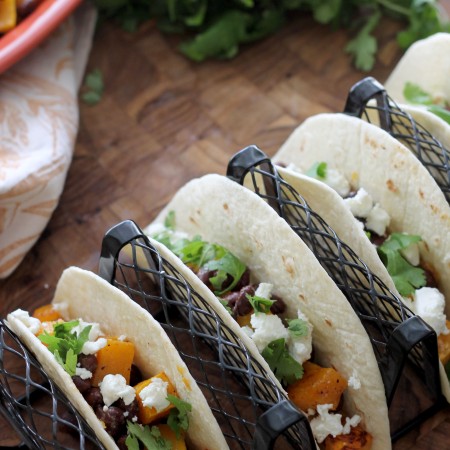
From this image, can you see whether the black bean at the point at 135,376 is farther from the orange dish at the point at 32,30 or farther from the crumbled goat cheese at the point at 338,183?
the orange dish at the point at 32,30

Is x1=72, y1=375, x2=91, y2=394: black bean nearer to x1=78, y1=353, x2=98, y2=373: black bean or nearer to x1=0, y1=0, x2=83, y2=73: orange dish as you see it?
x1=78, y1=353, x2=98, y2=373: black bean

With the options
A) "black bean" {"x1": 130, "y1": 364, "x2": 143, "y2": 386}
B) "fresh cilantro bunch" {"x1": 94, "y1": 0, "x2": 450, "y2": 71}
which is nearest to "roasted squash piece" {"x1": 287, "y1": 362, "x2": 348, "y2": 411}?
"black bean" {"x1": 130, "y1": 364, "x2": 143, "y2": 386}

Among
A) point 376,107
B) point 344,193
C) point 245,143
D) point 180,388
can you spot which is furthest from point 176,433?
point 245,143

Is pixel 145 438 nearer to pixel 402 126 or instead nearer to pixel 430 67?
pixel 402 126

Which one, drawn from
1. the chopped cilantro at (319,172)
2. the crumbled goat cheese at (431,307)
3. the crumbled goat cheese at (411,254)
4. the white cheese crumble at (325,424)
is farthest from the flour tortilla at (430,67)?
the white cheese crumble at (325,424)

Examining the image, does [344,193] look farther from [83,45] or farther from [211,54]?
[83,45]

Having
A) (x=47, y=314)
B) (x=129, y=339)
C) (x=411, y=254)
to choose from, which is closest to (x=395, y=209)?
(x=411, y=254)
